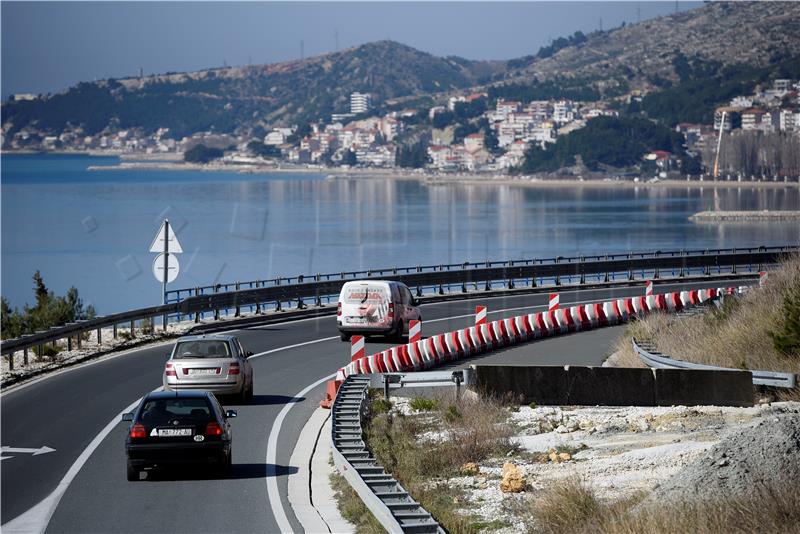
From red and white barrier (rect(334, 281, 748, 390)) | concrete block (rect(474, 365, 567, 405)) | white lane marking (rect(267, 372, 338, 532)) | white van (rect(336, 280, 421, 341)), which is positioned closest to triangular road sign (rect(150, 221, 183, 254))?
white van (rect(336, 280, 421, 341))

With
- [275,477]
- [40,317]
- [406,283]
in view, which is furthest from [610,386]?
[40,317]

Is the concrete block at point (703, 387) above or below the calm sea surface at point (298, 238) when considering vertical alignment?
above

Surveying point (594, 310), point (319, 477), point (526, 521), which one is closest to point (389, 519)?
point (526, 521)

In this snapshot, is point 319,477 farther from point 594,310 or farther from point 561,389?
point 594,310

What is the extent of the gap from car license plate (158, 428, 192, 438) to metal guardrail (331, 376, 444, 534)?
166cm

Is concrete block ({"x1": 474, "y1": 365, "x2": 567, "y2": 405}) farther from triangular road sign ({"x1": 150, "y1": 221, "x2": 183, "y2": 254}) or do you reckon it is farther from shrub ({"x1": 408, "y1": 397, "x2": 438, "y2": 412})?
triangular road sign ({"x1": 150, "y1": 221, "x2": 183, "y2": 254})

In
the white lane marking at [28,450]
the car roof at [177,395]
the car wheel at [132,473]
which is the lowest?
the white lane marking at [28,450]

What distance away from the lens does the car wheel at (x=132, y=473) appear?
14975mm

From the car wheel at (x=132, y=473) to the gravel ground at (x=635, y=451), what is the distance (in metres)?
3.46

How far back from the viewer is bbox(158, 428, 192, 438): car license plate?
14859mm

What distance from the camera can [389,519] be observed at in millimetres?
11547

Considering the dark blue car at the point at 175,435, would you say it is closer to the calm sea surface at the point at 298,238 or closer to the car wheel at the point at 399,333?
the car wheel at the point at 399,333

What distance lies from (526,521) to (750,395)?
7.88m

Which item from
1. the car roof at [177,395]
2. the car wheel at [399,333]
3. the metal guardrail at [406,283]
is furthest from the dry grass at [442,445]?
the car wheel at [399,333]
